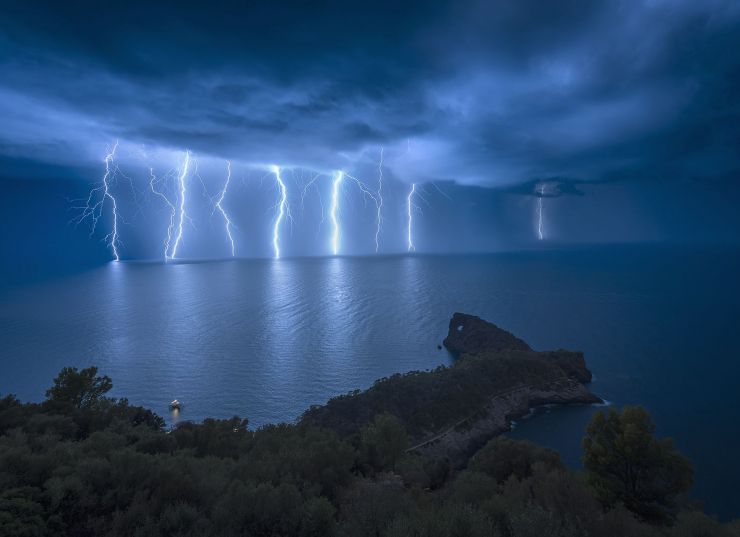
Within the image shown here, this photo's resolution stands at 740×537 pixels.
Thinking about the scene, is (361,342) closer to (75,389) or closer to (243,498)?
(75,389)

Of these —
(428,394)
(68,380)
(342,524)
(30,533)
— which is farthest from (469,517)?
(428,394)

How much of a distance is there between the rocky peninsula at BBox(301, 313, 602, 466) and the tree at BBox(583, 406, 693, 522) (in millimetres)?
13782

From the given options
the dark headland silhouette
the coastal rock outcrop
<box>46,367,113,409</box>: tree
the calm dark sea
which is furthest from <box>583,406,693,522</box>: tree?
the coastal rock outcrop

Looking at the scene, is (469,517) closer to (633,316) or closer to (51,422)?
(51,422)

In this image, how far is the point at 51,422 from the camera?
Answer: 1527 cm

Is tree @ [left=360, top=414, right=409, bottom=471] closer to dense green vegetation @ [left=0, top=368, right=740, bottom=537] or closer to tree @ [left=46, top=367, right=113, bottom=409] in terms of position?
dense green vegetation @ [left=0, top=368, right=740, bottom=537]

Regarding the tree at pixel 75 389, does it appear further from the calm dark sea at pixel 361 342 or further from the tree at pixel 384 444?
the calm dark sea at pixel 361 342

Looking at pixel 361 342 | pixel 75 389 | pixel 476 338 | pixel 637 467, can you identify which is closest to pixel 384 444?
pixel 637 467

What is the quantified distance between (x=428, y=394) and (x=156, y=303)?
285 ft

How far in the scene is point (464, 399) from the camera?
39.8 m

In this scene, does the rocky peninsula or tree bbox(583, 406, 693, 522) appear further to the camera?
the rocky peninsula

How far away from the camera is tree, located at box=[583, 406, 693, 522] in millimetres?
19094

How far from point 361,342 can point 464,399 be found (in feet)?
94.8

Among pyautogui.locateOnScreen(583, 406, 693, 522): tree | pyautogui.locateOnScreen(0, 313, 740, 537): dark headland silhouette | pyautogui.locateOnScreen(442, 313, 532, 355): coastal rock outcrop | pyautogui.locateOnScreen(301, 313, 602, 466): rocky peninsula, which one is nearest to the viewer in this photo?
pyautogui.locateOnScreen(0, 313, 740, 537): dark headland silhouette
